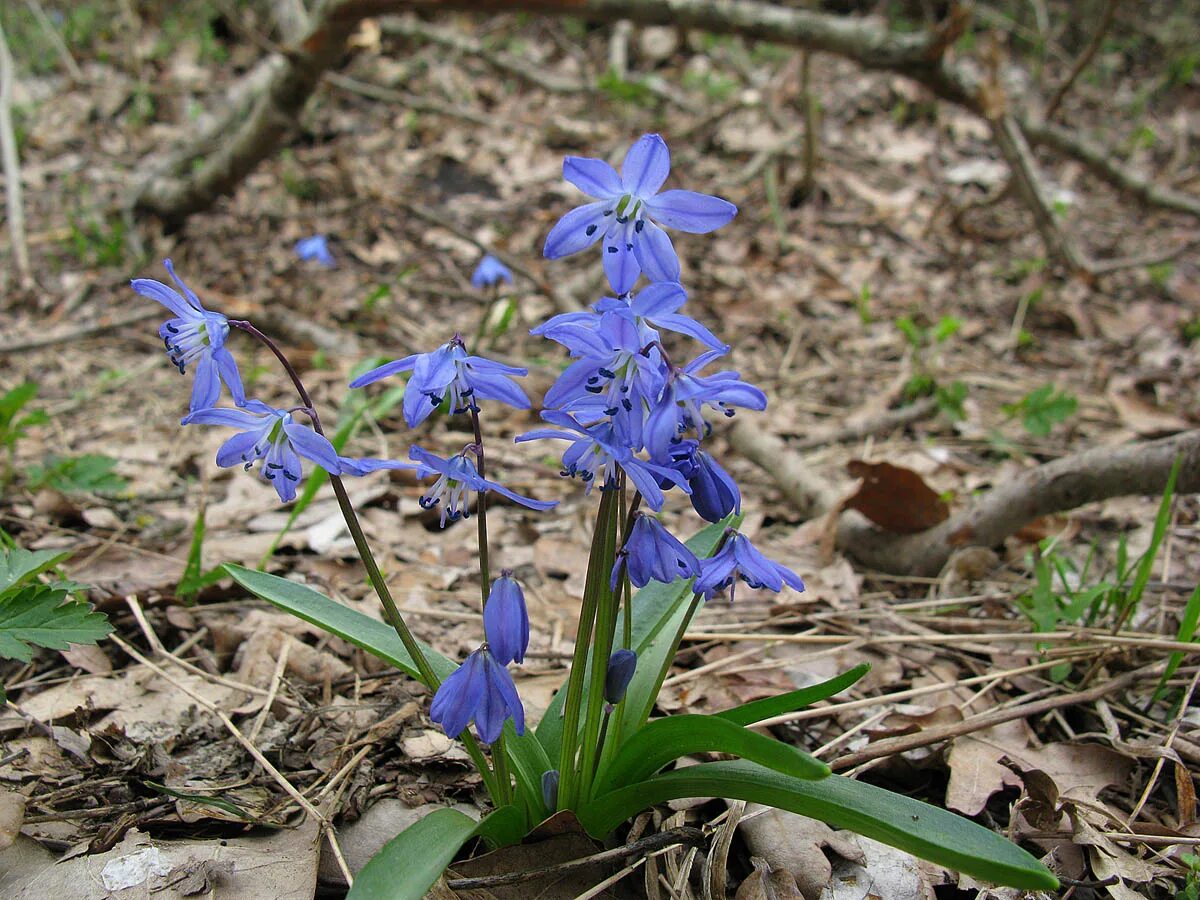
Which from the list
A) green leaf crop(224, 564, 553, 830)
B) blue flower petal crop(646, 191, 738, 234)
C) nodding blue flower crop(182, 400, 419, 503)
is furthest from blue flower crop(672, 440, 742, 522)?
green leaf crop(224, 564, 553, 830)

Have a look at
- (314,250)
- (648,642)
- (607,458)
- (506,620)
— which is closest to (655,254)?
(607,458)

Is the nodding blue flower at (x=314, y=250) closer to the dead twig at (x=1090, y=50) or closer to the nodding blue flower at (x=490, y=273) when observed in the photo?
the nodding blue flower at (x=490, y=273)

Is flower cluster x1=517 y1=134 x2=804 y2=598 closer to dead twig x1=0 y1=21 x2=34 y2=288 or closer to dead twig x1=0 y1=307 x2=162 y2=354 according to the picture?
dead twig x1=0 y1=307 x2=162 y2=354

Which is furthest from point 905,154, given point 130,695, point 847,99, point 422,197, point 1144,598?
point 130,695

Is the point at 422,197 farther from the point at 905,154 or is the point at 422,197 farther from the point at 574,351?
the point at 574,351

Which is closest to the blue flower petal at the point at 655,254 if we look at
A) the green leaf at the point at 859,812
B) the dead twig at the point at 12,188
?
the green leaf at the point at 859,812

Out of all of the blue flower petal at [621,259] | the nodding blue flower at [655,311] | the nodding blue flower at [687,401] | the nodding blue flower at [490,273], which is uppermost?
the blue flower petal at [621,259]

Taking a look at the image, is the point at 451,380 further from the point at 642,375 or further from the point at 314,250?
the point at 314,250
